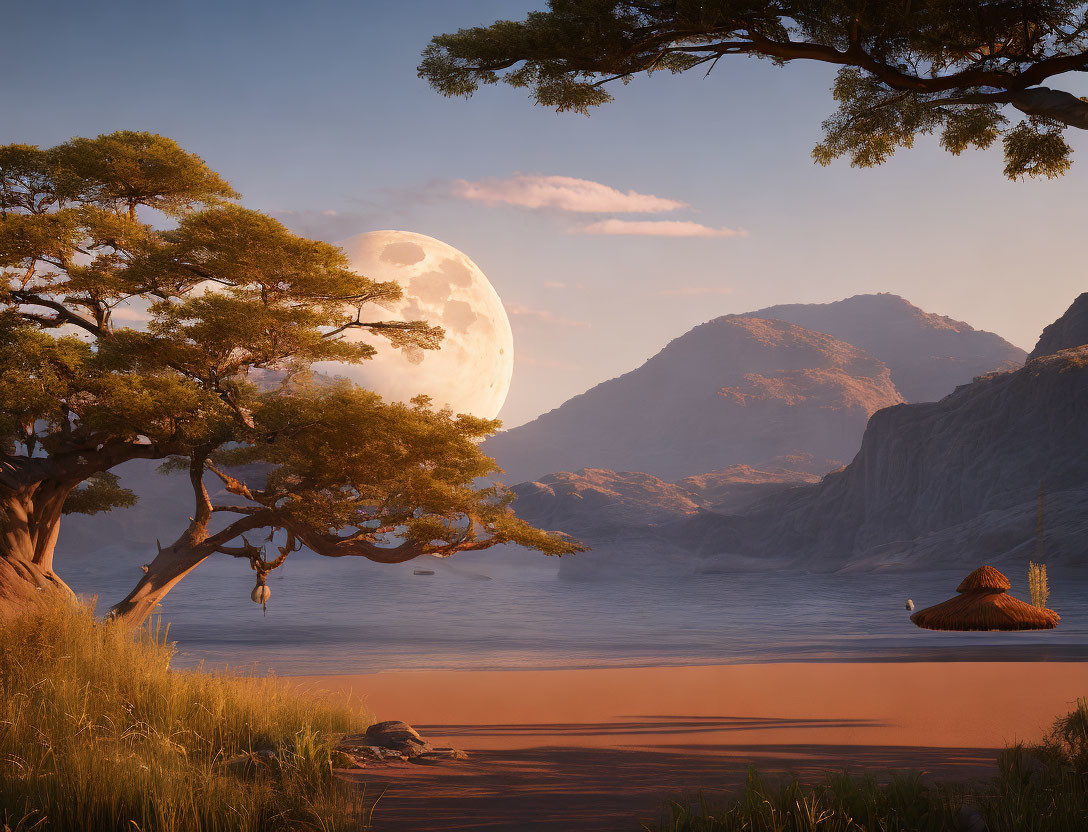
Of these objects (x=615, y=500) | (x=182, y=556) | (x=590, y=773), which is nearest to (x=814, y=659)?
(x=182, y=556)

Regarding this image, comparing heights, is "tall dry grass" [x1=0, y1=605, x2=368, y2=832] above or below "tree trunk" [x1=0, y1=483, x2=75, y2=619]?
below

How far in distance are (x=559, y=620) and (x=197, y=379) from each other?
46.1 m

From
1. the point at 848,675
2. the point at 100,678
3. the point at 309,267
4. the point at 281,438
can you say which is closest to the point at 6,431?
the point at 281,438

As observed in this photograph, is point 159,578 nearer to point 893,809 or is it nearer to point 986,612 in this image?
point 893,809

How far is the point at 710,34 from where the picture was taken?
1020 cm

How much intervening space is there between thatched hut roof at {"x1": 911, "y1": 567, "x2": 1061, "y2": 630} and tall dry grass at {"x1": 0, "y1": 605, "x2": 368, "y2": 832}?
8635mm

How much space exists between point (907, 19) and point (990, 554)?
194ft

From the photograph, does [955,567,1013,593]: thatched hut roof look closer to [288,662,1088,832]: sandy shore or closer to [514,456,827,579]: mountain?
[288,662,1088,832]: sandy shore

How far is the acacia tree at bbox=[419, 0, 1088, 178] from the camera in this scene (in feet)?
31.7

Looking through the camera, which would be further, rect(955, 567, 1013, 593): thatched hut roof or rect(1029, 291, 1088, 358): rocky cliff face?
rect(1029, 291, 1088, 358): rocky cliff face

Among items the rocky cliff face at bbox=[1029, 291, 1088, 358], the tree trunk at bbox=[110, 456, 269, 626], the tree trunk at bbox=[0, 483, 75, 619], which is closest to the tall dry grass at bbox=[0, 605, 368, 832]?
the tree trunk at bbox=[0, 483, 75, 619]

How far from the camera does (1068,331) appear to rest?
267 feet

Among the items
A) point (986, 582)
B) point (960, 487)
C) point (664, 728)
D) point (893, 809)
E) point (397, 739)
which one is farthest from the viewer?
point (960, 487)

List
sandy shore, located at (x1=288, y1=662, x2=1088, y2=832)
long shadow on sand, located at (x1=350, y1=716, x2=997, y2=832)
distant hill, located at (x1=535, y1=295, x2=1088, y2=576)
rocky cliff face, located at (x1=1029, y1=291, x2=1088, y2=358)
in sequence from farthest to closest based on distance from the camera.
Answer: rocky cliff face, located at (x1=1029, y1=291, x2=1088, y2=358)
distant hill, located at (x1=535, y1=295, x2=1088, y2=576)
sandy shore, located at (x1=288, y1=662, x2=1088, y2=832)
long shadow on sand, located at (x1=350, y1=716, x2=997, y2=832)
